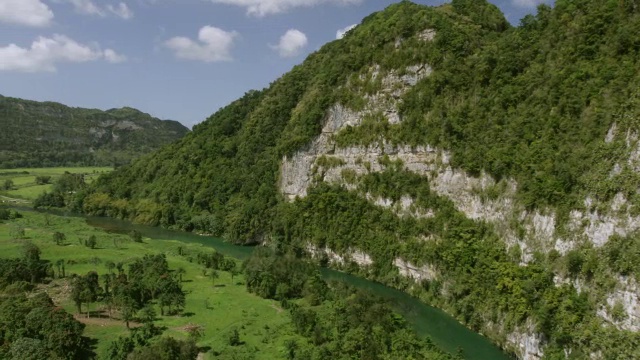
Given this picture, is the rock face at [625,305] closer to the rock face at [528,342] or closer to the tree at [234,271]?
the rock face at [528,342]

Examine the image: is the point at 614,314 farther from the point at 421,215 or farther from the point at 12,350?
the point at 12,350

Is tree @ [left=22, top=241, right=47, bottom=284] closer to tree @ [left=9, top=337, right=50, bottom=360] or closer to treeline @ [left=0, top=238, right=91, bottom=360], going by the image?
treeline @ [left=0, top=238, right=91, bottom=360]

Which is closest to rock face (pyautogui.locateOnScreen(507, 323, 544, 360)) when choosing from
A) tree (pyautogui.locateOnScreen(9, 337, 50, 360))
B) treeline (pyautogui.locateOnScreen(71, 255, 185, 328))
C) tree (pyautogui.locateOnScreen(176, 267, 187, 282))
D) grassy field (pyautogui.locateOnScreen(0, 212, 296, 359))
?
grassy field (pyautogui.locateOnScreen(0, 212, 296, 359))

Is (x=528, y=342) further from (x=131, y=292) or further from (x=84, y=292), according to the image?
(x=84, y=292)

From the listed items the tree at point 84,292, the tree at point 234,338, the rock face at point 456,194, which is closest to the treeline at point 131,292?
the tree at point 84,292

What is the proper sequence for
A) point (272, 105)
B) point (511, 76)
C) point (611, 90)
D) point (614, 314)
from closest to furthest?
point (614, 314) → point (611, 90) → point (511, 76) → point (272, 105)

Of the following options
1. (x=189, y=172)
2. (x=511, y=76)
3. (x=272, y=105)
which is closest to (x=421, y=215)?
(x=511, y=76)

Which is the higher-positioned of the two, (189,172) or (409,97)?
(409,97)
